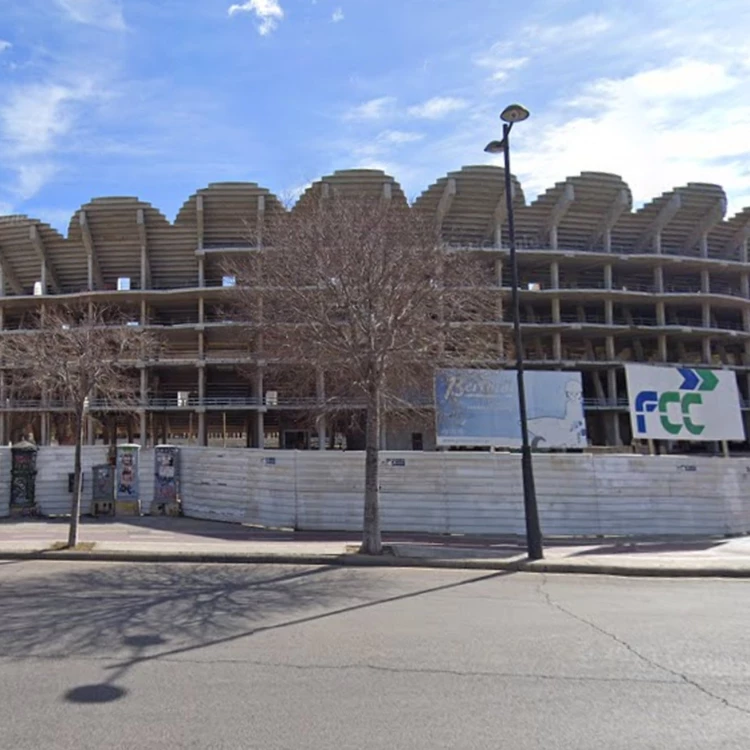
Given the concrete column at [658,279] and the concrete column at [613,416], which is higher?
the concrete column at [658,279]

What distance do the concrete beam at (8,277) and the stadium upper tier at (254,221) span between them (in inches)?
2.9

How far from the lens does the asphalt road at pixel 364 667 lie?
164 inches

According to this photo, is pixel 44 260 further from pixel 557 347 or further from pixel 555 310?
pixel 557 347

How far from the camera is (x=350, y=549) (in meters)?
13.7

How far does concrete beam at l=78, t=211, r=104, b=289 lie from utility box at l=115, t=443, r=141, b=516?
3708 centimetres

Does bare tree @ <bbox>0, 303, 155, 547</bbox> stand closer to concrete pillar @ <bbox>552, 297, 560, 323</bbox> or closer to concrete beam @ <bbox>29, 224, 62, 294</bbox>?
concrete beam @ <bbox>29, 224, 62, 294</bbox>

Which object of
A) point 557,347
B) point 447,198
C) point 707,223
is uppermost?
point 447,198

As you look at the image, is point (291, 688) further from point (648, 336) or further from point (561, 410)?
point (648, 336)

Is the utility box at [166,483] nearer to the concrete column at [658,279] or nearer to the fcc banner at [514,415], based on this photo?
the fcc banner at [514,415]

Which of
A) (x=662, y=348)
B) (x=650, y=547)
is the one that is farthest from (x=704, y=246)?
(x=650, y=547)

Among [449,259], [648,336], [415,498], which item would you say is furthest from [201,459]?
[648,336]

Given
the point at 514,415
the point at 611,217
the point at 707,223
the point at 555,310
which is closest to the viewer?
the point at 514,415

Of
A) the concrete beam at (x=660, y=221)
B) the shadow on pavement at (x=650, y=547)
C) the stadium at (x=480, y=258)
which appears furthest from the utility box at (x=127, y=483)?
the concrete beam at (x=660, y=221)

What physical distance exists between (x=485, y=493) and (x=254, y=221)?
3587 centimetres
